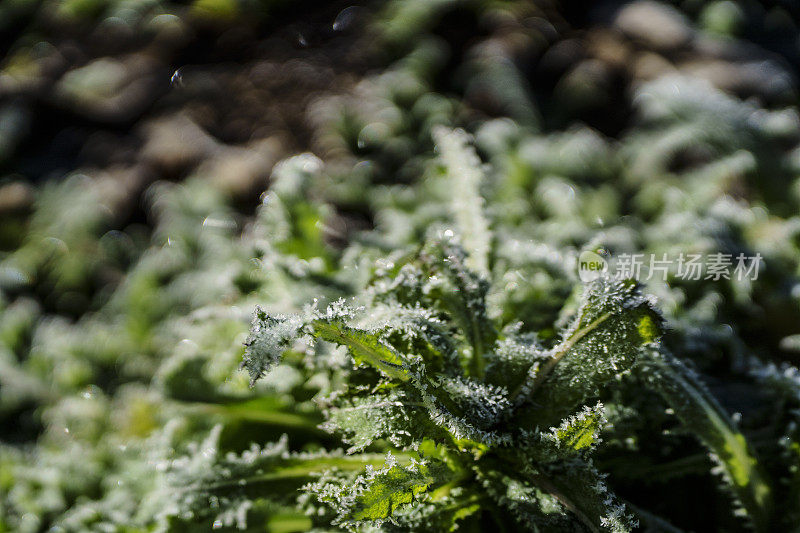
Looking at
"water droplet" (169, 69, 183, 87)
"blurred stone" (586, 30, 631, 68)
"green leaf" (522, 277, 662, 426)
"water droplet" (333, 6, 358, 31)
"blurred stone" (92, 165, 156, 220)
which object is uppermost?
"green leaf" (522, 277, 662, 426)

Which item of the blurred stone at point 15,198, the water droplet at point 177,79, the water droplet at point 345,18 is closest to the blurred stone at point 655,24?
the water droplet at point 345,18

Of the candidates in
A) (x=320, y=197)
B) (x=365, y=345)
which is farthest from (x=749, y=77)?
(x=365, y=345)

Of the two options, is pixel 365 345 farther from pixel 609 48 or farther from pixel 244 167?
pixel 609 48

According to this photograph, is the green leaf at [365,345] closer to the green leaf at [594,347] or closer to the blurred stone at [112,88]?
the green leaf at [594,347]

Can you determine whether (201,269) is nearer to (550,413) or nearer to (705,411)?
(550,413)

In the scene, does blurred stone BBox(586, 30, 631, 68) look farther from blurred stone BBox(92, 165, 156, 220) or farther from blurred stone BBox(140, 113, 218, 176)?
blurred stone BBox(92, 165, 156, 220)

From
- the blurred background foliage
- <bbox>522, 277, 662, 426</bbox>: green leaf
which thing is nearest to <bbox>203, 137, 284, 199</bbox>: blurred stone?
the blurred background foliage
